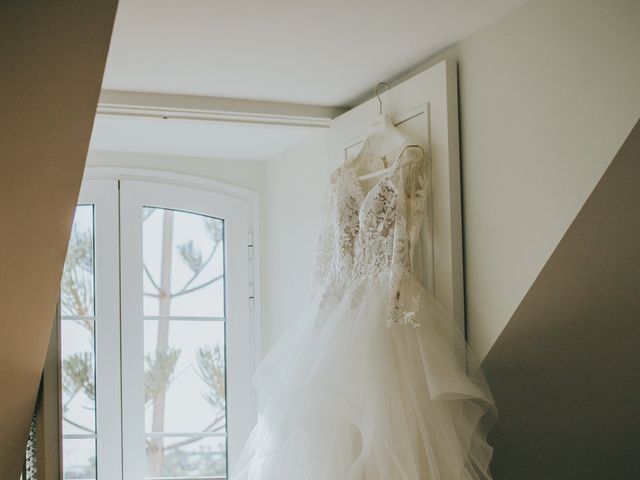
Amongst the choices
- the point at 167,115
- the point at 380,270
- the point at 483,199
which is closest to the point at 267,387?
the point at 380,270

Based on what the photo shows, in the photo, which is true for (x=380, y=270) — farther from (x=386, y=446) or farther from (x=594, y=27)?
(x=594, y=27)

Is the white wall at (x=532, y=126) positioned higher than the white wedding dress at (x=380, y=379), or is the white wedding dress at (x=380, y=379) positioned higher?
the white wall at (x=532, y=126)

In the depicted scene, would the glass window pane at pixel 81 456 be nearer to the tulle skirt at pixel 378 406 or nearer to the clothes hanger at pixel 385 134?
the tulle skirt at pixel 378 406

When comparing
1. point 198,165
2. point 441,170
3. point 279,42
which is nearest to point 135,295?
point 198,165

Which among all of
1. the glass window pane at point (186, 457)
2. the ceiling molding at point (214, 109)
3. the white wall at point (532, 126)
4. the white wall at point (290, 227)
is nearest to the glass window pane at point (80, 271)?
the glass window pane at point (186, 457)

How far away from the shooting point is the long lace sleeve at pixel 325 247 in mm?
3115

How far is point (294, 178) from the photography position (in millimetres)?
4008

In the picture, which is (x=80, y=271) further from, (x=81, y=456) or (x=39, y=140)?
(x=39, y=140)

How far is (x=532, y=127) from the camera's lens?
7.68 ft

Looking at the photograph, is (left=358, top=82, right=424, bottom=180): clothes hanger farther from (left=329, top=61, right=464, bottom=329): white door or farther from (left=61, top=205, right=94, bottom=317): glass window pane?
(left=61, top=205, right=94, bottom=317): glass window pane

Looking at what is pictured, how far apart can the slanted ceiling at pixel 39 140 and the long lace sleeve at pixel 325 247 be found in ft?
4.63

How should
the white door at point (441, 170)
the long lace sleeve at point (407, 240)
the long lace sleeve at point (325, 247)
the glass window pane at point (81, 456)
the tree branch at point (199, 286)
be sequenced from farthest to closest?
the tree branch at point (199, 286) → the glass window pane at point (81, 456) → the long lace sleeve at point (325, 247) → the white door at point (441, 170) → the long lace sleeve at point (407, 240)

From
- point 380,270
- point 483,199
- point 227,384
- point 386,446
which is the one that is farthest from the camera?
point 227,384

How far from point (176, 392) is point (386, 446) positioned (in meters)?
2.11
